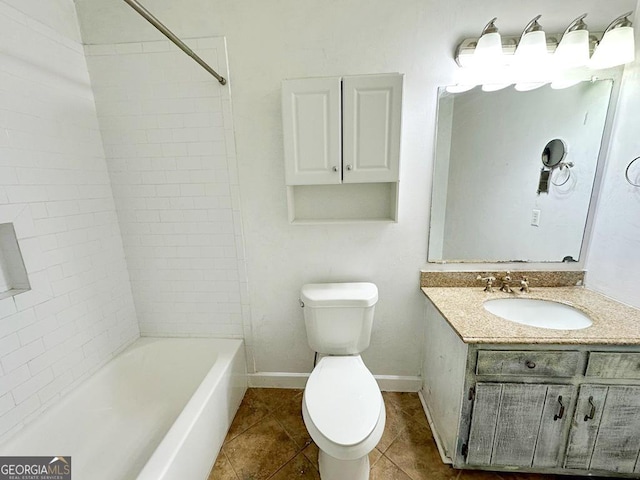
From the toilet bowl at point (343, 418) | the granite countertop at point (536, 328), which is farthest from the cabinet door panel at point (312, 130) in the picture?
the toilet bowl at point (343, 418)

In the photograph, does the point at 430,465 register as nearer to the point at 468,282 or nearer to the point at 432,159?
the point at 468,282

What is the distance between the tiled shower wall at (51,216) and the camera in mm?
1104

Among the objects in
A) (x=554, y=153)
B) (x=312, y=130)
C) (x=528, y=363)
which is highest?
(x=312, y=130)

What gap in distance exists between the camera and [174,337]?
5.83 feet

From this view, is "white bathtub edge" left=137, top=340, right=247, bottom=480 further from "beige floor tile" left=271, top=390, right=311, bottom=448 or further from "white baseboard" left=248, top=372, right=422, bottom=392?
"beige floor tile" left=271, top=390, right=311, bottom=448

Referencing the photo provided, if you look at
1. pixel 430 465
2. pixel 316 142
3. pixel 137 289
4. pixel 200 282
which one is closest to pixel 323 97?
pixel 316 142

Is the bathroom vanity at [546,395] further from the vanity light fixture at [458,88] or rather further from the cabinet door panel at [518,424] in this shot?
the vanity light fixture at [458,88]

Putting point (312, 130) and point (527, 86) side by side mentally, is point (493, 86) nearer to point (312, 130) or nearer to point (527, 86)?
point (527, 86)

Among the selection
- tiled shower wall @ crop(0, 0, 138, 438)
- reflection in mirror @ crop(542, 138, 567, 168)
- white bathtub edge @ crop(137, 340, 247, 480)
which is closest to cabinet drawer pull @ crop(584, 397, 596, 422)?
reflection in mirror @ crop(542, 138, 567, 168)

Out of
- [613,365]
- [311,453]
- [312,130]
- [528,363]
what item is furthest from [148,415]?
[613,365]

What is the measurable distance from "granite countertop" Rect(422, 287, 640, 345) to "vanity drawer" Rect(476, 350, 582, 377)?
69 mm

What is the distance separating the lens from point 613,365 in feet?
3.54

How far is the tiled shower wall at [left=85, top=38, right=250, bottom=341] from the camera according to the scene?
145 centimetres

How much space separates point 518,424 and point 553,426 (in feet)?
0.47
